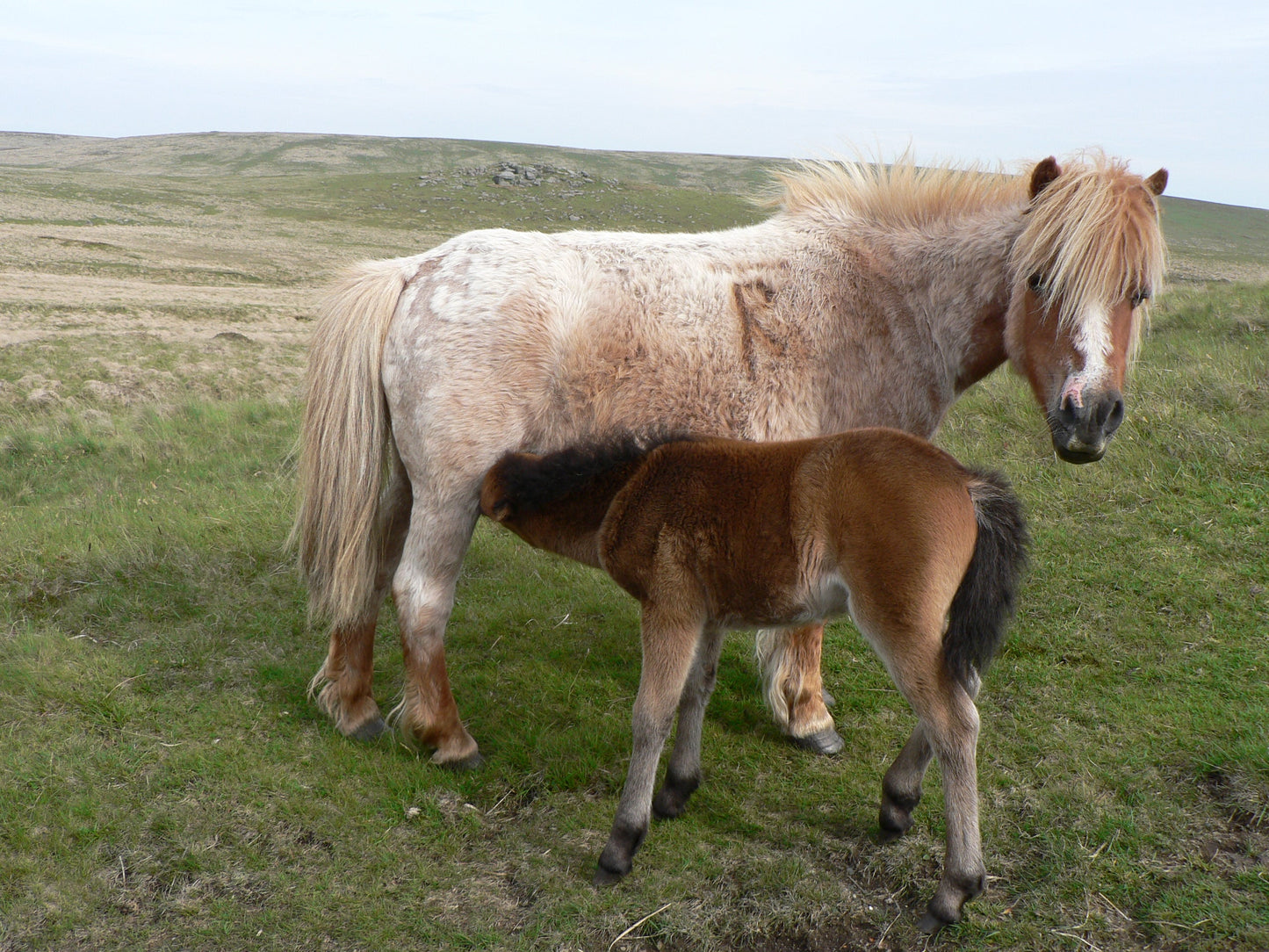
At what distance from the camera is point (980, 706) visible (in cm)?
424

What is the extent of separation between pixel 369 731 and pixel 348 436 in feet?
4.76

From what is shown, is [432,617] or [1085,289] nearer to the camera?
[1085,289]

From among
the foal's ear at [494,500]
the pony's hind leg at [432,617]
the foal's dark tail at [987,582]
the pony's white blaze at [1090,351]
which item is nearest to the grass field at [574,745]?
the pony's hind leg at [432,617]

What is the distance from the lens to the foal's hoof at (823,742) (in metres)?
4.11

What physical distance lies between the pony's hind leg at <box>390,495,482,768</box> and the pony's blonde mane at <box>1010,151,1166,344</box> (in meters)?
2.49

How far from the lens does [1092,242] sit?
127 inches

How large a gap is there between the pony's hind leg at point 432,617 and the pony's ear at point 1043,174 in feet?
8.76

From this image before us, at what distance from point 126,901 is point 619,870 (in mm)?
1772

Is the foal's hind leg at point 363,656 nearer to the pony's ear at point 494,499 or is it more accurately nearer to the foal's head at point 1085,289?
the pony's ear at point 494,499

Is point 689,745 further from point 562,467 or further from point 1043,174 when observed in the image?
point 1043,174

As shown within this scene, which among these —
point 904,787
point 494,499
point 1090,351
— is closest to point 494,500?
point 494,499

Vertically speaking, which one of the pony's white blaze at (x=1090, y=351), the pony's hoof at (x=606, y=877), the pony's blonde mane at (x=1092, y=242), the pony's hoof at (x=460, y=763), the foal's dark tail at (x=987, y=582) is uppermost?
the pony's blonde mane at (x=1092, y=242)

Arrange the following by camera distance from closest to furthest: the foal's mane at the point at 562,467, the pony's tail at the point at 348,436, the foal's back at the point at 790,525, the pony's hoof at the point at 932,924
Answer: the foal's back at the point at 790,525 → the pony's hoof at the point at 932,924 → the foal's mane at the point at 562,467 → the pony's tail at the point at 348,436

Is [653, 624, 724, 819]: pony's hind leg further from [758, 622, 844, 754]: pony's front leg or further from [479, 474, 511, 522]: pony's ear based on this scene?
[479, 474, 511, 522]: pony's ear
